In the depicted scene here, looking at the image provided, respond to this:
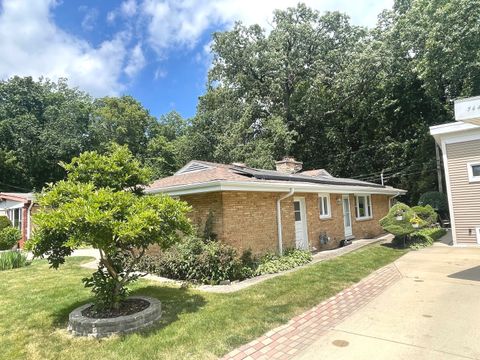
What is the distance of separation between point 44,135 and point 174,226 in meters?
33.0

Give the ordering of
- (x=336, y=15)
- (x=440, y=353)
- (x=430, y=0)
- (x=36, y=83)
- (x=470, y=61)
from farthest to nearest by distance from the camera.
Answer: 1. (x=36, y=83)
2. (x=336, y=15)
3. (x=430, y=0)
4. (x=470, y=61)
5. (x=440, y=353)

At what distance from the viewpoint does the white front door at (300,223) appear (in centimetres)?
1201

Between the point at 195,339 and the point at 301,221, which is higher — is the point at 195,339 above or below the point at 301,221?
below

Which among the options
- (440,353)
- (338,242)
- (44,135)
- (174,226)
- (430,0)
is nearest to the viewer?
(440,353)

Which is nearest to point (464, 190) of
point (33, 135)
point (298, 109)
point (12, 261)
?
point (12, 261)

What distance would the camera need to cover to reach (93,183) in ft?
19.6

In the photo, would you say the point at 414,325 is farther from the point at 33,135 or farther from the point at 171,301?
the point at 33,135

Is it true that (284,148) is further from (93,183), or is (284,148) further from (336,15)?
(93,183)

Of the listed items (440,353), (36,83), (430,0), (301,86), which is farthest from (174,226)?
(36,83)

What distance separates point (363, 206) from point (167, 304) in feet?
43.6

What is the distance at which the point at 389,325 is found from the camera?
17.1 feet

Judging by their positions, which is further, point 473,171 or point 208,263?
point 473,171

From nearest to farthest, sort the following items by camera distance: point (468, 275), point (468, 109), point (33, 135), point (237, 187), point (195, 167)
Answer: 1. point (468, 109)
2. point (468, 275)
3. point (237, 187)
4. point (195, 167)
5. point (33, 135)

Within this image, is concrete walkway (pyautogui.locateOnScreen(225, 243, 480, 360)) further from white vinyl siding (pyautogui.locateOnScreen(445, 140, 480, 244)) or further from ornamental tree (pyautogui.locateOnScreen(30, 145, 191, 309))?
white vinyl siding (pyautogui.locateOnScreen(445, 140, 480, 244))
